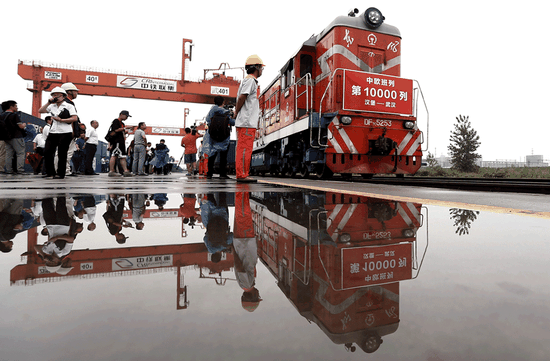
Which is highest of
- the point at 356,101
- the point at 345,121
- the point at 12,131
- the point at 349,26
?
the point at 349,26

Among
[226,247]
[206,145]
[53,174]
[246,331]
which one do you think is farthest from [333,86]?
[246,331]

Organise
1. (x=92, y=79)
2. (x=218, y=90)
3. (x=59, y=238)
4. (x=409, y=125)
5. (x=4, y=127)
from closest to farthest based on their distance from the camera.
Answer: (x=59, y=238), (x=409, y=125), (x=4, y=127), (x=92, y=79), (x=218, y=90)

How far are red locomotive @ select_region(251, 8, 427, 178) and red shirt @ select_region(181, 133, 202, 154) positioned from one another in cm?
399

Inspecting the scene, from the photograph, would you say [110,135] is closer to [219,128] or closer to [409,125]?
[219,128]

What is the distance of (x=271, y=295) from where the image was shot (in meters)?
0.63

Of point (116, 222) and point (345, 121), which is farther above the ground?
point (345, 121)

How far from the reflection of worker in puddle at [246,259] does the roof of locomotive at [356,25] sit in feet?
21.3

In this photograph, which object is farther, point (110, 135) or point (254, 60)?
point (110, 135)

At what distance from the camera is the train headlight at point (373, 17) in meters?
7.04

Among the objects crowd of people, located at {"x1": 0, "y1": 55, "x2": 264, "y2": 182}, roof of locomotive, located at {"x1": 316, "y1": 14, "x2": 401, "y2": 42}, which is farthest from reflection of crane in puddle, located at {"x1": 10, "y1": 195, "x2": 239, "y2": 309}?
roof of locomotive, located at {"x1": 316, "y1": 14, "x2": 401, "y2": 42}

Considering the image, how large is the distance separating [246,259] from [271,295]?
26 centimetres

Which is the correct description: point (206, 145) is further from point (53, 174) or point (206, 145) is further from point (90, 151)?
point (90, 151)

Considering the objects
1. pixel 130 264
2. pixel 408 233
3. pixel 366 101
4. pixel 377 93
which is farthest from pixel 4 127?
pixel 408 233

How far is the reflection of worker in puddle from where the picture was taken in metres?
0.61
